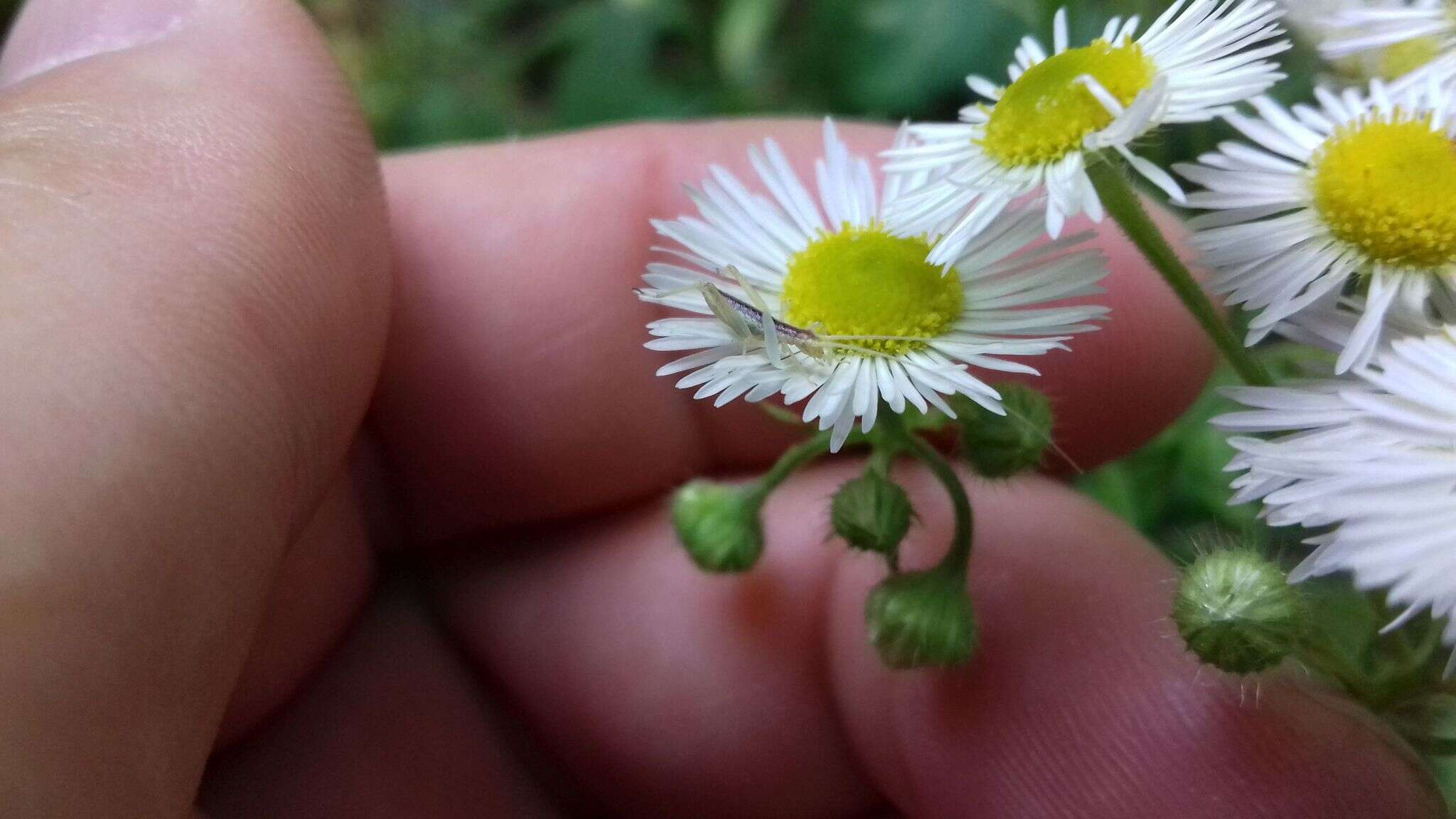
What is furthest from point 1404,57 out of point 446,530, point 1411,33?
point 446,530

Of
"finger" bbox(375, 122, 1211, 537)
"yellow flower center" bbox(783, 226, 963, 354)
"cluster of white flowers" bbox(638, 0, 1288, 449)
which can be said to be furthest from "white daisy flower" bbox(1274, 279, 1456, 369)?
"finger" bbox(375, 122, 1211, 537)

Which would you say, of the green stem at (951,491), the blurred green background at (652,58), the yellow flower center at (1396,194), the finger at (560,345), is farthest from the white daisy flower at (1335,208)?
the blurred green background at (652,58)

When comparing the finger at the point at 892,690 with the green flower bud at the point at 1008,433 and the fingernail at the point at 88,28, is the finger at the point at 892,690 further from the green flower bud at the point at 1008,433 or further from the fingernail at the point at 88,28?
the fingernail at the point at 88,28

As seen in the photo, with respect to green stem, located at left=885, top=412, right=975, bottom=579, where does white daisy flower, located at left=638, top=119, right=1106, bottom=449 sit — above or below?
above

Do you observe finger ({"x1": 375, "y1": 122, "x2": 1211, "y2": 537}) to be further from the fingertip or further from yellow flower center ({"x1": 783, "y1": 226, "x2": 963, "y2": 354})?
yellow flower center ({"x1": 783, "y1": 226, "x2": 963, "y2": 354})

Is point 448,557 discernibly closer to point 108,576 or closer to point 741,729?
point 741,729

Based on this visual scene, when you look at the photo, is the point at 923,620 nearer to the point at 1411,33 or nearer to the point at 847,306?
the point at 847,306

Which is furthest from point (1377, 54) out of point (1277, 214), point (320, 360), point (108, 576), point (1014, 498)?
point (108, 576)
